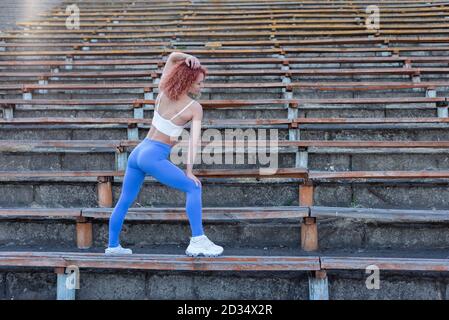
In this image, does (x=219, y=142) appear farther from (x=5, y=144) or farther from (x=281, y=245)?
(x=5, y=144)

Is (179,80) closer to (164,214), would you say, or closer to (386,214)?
(164,214)

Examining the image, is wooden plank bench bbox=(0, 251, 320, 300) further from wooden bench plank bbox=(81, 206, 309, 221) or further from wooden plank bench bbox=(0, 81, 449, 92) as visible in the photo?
wooden plank bench bbox=(0, 81, 449, 92)

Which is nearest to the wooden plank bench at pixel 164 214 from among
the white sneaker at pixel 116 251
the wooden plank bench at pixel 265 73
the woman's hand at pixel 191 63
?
the white sneaker at pixel 116 251

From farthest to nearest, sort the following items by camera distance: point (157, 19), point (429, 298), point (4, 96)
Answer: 1. point (157, 19)
2. point (4, 96)
3. point (429, 298)

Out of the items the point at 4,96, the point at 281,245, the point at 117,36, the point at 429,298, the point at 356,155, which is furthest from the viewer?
the point at 117,36

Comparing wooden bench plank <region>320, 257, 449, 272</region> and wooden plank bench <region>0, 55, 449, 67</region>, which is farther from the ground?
wooden plank bench <region>0, 55, 449, 67</region>

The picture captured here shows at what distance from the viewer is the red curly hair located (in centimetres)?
221

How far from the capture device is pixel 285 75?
14.4ft

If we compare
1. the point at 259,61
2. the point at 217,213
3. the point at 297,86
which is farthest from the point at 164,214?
the point at 259,61

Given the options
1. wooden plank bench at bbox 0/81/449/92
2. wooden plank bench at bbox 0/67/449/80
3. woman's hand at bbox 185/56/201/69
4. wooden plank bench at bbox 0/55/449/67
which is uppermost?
wooden plank bench at bbox 0/55/449/67

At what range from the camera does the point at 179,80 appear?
221 cm

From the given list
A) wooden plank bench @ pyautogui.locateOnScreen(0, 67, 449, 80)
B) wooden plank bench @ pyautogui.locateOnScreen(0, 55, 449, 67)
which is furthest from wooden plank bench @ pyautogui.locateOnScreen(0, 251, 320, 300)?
wooden plank bench @ pyautogui.locateOnScreen(0, 55, 449, 67)
